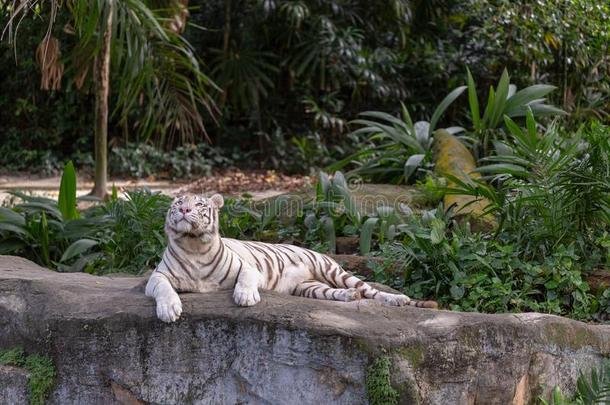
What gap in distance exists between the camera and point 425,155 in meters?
8.28

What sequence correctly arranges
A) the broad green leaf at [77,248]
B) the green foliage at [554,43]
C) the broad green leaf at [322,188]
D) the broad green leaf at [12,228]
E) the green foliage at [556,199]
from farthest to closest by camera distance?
the green foliage at [554,43] < the broad green leaf at [322,188] < the broad green leaf at [12,228] < the broad green leaf at [77,248] < the green foliage at [556,199]

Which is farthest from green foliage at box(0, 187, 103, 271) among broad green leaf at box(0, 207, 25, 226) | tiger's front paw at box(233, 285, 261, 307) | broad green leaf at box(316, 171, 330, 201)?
tiger's front paw at box(233, 285, 261, 307)

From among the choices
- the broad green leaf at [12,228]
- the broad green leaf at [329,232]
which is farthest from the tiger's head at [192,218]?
the broad green leaf at [12,228]

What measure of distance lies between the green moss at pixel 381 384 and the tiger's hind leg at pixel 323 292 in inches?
26.9

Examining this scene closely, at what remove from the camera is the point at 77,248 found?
6840 millimetres

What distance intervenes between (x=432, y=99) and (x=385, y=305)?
35.0ft

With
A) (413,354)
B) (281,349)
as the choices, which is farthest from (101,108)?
(413,354)

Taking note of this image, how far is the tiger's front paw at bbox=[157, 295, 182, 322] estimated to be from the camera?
4113mm

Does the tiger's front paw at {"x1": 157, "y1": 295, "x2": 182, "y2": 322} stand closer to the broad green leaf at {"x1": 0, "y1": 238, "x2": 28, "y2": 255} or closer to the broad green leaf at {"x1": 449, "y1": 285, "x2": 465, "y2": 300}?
the broad green leaf at {"x1": 449, "y1": 285, "x2": 465, "y2": 300}

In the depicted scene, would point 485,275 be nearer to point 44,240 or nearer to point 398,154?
point 398,154

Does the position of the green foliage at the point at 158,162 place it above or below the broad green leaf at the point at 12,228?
below

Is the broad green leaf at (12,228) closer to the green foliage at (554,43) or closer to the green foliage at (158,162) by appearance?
the green foliage at (158,162)

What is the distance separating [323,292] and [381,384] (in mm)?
925

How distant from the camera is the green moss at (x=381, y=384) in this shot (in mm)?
3939
